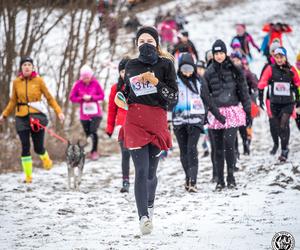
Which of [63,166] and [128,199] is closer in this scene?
[128,199]

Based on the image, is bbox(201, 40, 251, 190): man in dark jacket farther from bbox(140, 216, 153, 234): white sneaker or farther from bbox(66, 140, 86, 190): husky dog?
bbox(140, 216, 153, 234): white sneaker

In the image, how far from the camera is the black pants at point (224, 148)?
26.4 ft

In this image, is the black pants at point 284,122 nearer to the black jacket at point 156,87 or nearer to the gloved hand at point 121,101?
the black jacket at point 156,87

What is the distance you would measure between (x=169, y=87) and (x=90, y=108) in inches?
276

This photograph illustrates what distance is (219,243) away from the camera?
4.95m

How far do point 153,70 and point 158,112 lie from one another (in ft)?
1.39

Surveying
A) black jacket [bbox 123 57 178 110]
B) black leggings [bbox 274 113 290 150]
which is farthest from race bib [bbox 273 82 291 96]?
black jacket [bbox 123 57 178 110]

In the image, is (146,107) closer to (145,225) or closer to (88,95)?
(145,225)

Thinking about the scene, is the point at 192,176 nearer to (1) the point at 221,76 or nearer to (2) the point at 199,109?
(2) the point at 199,109

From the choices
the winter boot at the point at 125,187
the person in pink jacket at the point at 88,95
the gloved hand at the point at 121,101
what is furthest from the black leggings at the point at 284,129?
the gloved hand at the point at 121,101

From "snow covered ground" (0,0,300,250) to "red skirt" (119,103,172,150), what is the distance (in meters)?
0.93

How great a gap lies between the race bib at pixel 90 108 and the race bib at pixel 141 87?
6.91 m

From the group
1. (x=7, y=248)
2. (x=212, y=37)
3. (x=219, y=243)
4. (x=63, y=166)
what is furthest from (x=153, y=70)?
(x=212, y=37)

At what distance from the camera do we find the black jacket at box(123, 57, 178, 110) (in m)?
5.42
